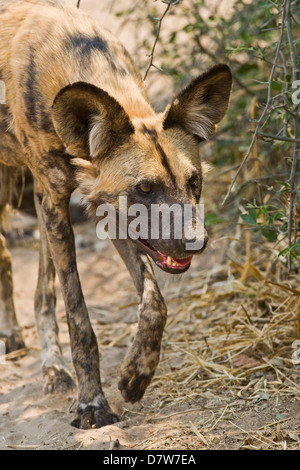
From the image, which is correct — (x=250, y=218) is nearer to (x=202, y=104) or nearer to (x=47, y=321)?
(x=202, y=104)

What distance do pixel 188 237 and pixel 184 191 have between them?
8.9 inches

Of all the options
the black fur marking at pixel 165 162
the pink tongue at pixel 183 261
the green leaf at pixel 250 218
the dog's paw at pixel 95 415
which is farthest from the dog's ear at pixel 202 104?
the dog's paw at pixel 95 415

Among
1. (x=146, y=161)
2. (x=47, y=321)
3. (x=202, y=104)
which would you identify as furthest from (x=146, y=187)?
(x=47, y=321)

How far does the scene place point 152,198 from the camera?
299 centimetres

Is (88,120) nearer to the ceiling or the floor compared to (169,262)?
nearer to the ceiling

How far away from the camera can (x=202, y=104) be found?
330 cm

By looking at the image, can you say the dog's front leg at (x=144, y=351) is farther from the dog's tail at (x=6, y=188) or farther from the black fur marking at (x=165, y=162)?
the dog's tail at (x=6, y=188)

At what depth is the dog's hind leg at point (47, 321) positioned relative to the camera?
3.91 metres

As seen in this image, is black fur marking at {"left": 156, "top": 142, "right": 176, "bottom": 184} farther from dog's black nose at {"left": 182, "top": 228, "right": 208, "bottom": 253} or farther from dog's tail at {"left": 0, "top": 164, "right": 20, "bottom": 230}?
dog's tail at {"left": 0, "top": 164, "right": 20, "bottom": 230}

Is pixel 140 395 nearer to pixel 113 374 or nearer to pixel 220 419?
pixel 220 419

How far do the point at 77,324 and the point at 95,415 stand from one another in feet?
1.44

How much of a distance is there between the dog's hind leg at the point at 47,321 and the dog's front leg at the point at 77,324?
61 cm

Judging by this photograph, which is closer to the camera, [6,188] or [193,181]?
[193,181]

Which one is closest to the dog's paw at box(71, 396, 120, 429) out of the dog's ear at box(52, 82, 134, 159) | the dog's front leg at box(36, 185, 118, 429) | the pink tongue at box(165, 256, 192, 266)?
the dog's front leg at box(36, 185, 118, 429)
